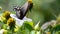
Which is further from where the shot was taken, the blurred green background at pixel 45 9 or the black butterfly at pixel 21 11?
→ the blurred green background at pixel 45 9

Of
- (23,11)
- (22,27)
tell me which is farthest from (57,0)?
(22,27)

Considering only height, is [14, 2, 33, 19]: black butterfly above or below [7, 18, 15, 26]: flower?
above

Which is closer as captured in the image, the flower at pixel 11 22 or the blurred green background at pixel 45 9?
the flower at pixel 11 22

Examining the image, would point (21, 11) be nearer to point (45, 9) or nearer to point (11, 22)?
point (11, 22)

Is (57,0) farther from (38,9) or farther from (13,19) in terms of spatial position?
(13,19)

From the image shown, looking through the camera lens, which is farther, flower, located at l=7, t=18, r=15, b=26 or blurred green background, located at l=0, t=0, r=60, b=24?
blurred green background, located at l=0, t=0, r=60, b=24

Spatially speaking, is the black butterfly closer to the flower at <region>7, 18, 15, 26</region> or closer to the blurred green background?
the flower at <region>7, 18, 15, 26</region>

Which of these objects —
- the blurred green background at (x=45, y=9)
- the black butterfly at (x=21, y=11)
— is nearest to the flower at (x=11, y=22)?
the black butterfly at (x=21, y=11)

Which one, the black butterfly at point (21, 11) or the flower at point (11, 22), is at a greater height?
the black butterfly at point (21, 11)

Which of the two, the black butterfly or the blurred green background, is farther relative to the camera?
the blurred green background

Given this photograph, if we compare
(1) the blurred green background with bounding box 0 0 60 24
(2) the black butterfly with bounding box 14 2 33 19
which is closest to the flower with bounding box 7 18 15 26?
(2) the black butterfly with bounding box 14 2 33 19

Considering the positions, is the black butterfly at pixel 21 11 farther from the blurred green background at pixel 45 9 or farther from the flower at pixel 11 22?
the blurred green background at pixel 45 9
